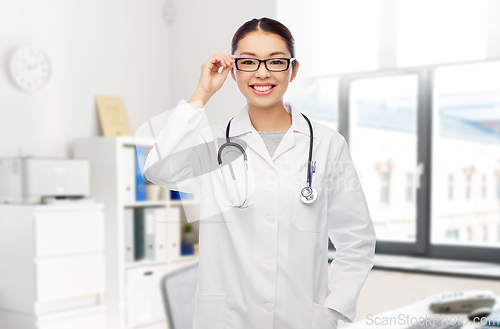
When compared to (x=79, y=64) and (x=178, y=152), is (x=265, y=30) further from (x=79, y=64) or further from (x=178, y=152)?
(x=79, y=64)

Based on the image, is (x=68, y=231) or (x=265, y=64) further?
(x=68, y=231)

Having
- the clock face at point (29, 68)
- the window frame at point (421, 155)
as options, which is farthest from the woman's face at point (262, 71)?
the clock face at point (29, 68)

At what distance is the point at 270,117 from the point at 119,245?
260 cm

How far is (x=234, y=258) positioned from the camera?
67 cm

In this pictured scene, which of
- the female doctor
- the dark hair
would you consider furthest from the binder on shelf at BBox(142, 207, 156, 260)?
the dark hair

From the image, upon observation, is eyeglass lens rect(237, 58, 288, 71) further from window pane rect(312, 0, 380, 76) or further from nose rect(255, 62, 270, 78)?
window pane rect(312, 0, 380, 76)

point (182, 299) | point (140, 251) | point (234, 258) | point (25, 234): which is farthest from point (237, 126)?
point (140, 251)

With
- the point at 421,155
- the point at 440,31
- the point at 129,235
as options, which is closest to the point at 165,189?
the point at 129,235

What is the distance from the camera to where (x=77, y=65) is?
334 cm

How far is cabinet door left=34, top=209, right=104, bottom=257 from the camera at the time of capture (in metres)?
2.67

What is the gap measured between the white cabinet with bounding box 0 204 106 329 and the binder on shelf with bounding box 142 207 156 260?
29 cm

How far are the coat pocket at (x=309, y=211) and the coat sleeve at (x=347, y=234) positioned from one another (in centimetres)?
3

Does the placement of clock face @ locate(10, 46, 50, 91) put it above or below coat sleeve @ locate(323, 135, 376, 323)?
above

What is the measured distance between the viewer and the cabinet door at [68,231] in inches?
105
